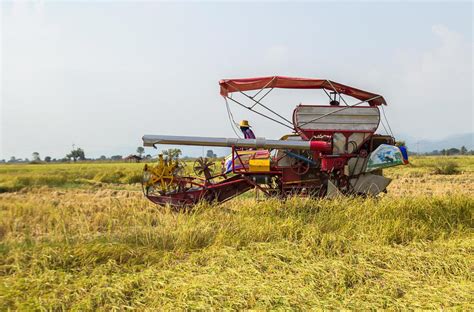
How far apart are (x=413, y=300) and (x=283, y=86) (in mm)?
4765

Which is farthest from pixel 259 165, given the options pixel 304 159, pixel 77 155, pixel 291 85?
→ pixel 77 155

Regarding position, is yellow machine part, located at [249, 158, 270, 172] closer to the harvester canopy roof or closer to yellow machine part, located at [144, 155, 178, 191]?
the harvester canopy roof

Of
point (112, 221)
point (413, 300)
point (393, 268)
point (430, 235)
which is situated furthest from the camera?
point (112, 221)

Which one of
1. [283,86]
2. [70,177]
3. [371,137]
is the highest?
[283,86]

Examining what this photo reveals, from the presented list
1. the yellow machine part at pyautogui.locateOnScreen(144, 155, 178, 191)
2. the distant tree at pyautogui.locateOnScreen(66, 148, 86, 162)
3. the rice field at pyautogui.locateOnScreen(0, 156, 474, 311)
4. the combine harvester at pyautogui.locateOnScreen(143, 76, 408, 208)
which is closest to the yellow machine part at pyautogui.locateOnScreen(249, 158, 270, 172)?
the combine harvester at pyautogui.locateOnScreen(143, 76, 408, 208)

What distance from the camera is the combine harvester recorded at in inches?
262

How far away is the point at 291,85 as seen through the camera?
691 centimetres

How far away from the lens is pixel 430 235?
496cm

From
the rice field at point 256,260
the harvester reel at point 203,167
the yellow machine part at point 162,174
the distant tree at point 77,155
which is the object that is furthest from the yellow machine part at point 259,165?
the distant tree at point 77,155

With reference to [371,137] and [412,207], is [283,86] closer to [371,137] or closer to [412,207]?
[371,137]

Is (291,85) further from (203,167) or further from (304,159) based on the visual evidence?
(203,167)

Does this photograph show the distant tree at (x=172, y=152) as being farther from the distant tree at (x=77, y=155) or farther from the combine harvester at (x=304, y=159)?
the distant tree at (x=77, y=155)

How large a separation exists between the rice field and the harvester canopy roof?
216cm

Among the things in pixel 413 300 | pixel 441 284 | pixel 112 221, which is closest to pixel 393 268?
pixel 441 284
